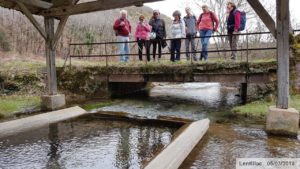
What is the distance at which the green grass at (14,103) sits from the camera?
309 inches

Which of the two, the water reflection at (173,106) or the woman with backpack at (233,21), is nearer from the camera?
the water reflection at (173,106)

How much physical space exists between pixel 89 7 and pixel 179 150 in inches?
193

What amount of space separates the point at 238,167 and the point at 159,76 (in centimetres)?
564

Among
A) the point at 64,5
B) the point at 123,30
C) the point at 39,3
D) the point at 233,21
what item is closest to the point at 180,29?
the point at 233,21

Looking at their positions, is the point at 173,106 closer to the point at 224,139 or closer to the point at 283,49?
the point at 224,139

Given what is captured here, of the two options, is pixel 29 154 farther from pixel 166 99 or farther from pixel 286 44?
pixel 166 99

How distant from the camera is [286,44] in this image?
217 inches

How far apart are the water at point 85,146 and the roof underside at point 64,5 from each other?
110 inches

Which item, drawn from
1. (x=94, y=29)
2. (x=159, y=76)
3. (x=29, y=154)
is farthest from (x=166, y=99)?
(x=94, y=29)

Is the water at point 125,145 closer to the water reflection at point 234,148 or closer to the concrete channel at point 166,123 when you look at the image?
the water reflection at point 234,148

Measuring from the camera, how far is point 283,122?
5.57 m

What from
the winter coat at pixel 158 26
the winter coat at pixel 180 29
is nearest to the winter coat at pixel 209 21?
the winter coat at pixel 180 29

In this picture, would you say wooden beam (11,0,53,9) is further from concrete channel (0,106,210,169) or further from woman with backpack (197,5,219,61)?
woman with backpack (197,5,219,61)

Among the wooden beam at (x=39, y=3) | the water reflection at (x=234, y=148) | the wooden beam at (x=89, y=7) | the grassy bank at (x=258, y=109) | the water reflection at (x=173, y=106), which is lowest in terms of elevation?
the water reflection at (x=234, y=148)
